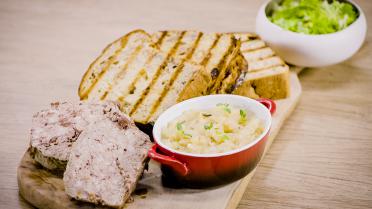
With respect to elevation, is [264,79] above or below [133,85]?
below

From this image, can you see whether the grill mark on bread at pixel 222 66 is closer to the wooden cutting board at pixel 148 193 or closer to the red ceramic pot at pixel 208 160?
the red ceramic pot at pixel 208 160

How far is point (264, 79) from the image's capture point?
3598 millimetres

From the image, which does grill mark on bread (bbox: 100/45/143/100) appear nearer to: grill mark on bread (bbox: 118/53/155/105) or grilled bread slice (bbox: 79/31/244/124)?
grilled bread slice (bbox: 79/31/244/124)

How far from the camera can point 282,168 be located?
125 inches

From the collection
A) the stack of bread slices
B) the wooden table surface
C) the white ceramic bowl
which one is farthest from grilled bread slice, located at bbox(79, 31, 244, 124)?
the wooden table surface

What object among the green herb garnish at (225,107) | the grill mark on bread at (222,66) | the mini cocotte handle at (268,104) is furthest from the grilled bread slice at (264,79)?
the green herb garnish at (225,107)

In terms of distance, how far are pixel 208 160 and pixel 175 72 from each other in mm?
886

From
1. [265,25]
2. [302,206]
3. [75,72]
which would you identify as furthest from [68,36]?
[302,206]

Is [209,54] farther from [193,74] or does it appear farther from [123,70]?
[123,70]

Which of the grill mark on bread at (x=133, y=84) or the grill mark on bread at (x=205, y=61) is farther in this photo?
the grill mark on bread at (x=133, y=84)

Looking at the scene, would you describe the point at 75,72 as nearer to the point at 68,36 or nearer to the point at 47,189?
the point at 68,36

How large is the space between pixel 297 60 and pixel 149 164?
1587 mm

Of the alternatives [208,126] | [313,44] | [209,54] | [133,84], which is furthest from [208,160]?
[313,44]

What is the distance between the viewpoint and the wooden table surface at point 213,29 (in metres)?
3.03
